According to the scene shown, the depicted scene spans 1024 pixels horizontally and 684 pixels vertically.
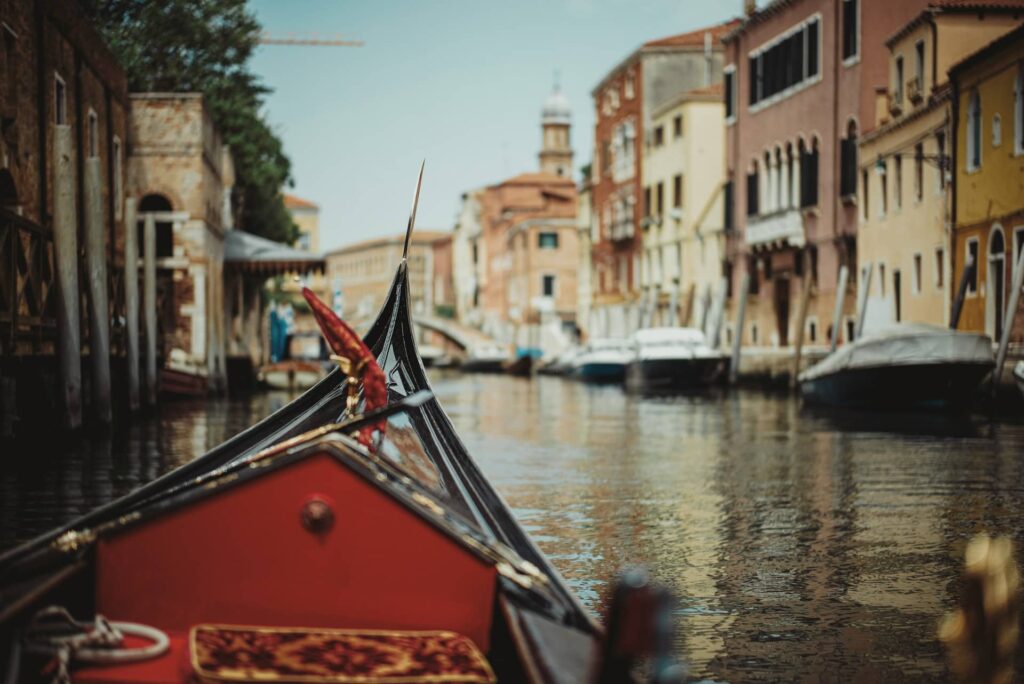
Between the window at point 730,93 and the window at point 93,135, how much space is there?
1626 centimetres

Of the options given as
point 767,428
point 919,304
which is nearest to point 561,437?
point 767,428

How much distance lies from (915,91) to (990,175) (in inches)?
146

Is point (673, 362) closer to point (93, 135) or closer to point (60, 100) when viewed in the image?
point (93, 135)

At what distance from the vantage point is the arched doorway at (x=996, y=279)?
57.9 feet

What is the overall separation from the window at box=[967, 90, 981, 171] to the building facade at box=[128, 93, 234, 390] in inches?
429

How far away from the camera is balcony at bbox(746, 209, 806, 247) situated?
2736 cm

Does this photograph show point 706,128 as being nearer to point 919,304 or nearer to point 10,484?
point 919,304

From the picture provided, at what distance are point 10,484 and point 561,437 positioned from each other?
6493mm

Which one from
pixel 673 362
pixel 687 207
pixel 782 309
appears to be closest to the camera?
pixel 673 362

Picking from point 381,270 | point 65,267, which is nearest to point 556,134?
point 381,270

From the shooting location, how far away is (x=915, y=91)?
843 inches

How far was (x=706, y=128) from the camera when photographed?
35.6 meters

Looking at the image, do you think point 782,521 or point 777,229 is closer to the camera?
point 782,521

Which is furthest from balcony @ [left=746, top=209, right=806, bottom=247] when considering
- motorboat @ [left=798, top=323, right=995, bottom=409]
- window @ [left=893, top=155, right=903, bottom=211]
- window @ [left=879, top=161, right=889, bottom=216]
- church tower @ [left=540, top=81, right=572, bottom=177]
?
church tower @ [left=540, top=81, right=572, bottom=177]
